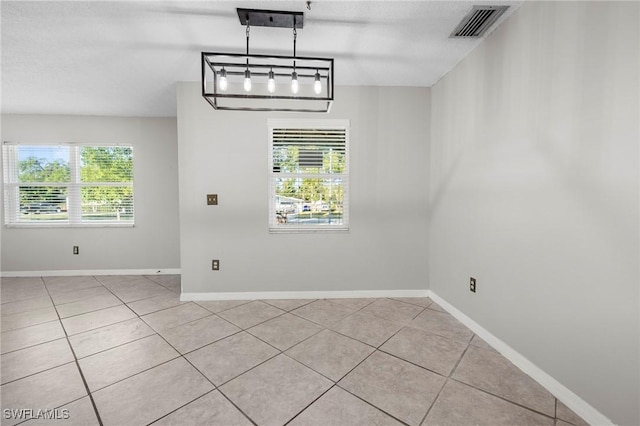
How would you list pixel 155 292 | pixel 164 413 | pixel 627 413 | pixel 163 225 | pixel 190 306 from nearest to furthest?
pixel 627 413 → pixel 164 413 → pixel 190 306 → pixel 155 292 → pixel 163 225

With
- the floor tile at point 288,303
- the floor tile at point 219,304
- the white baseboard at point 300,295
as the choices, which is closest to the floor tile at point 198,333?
the floor tile at point 219,304

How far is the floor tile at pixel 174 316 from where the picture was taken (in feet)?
8.07

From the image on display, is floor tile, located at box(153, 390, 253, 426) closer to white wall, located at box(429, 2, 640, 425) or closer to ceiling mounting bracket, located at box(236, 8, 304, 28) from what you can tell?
white wall, located at box(429, 2, 640, 425)

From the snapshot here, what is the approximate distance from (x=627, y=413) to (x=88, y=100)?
17.8 feet

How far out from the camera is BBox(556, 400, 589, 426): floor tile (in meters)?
1.39

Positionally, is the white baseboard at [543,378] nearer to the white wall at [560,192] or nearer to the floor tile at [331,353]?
the white wall at [560,192]

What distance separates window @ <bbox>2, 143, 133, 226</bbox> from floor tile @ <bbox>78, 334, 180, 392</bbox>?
2663mm

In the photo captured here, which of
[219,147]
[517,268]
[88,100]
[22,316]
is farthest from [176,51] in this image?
[517,268]

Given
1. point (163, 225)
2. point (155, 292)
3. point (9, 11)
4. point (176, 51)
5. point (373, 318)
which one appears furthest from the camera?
point (163, 225)

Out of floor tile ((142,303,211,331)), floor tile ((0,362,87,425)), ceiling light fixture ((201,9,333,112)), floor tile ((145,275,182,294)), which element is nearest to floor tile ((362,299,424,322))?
floor tile ((142,303,211,331))

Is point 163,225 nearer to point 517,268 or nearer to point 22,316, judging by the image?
point 22,316

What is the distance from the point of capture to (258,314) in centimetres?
265

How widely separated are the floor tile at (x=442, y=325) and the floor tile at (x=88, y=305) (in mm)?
3241

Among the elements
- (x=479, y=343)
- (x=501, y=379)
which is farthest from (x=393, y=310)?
(x=501, y=379)
